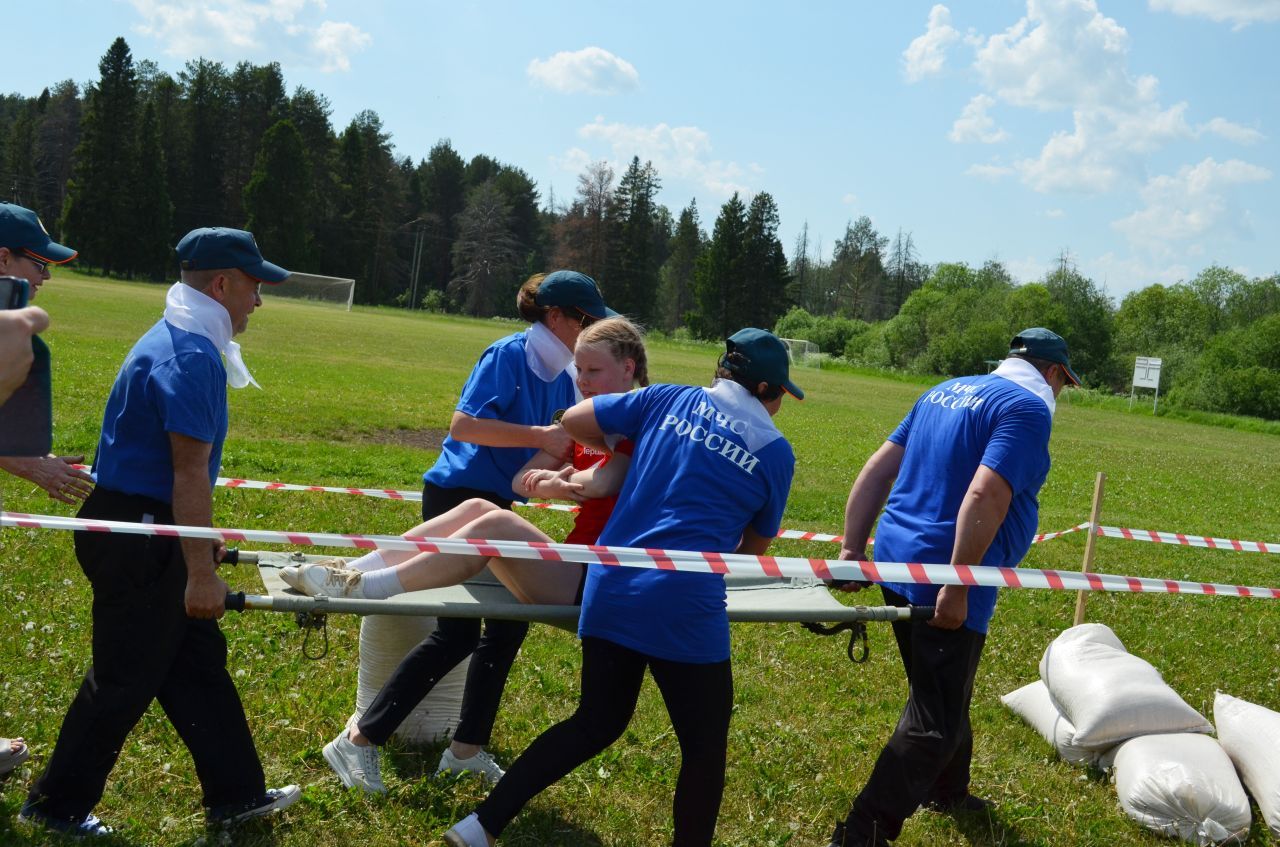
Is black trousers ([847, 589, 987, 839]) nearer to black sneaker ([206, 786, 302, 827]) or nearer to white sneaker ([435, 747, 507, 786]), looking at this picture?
white sneaker ([435, 747, 507, 786])

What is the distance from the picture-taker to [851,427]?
23.6 m

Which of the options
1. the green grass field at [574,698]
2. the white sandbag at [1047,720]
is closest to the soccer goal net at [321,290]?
the green grass field at [574,698]

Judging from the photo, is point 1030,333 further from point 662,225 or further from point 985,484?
point 662,225

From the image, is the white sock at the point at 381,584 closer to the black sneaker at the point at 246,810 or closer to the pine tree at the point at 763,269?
the black sneaker at the point at 246,810

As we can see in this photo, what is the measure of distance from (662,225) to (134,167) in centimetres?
6223

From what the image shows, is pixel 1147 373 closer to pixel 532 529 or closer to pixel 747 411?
pixel 532 529

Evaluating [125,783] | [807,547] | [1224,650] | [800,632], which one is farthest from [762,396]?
[807,547]

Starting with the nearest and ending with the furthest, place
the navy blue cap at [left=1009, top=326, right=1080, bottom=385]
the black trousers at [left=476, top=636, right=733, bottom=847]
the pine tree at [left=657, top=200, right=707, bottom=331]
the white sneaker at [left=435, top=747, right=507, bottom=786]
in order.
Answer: the black trousers at [left=476, top=636, right=733, bottom=847] → the navy blue cap at [left=1009, top=326, right=1080, bottom=385] → the white sneaker at [left=435, top=747, right=507, bottom=786] → the pine tree at [left=657, top=200, right=707, bottom=331]

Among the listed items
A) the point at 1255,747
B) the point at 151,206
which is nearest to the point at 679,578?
the point at 1255,747

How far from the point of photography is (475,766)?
427 cm

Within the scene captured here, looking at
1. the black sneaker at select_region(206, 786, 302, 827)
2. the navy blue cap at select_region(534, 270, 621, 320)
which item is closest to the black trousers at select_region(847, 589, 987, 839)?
the navy blue cap at select_region(534, 270, 621, 320)

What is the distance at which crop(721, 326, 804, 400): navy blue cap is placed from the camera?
3.35 m

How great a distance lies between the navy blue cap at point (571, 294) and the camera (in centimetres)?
404

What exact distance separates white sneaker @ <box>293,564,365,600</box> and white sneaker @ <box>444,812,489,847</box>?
0.85m
